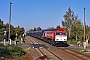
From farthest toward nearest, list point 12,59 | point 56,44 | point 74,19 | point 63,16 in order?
point 63,16, point 74,19, point 56,44, point 12,59

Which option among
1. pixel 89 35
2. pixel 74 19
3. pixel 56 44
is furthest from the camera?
pixel 74 19

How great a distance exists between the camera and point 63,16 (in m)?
72.5

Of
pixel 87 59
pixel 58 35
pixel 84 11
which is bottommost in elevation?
pixel 87 59

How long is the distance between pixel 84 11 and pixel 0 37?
24281 mm

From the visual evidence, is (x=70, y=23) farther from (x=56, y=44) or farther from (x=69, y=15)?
(x=56, y=44)

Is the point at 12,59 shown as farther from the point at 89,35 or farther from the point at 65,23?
the point at 65,23

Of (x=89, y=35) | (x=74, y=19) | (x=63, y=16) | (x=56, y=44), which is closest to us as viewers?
(x=56, y=44)

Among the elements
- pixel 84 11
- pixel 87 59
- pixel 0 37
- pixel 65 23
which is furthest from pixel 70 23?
pixel 87 59

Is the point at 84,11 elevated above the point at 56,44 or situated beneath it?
elevated above

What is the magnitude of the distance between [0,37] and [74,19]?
24024 mm

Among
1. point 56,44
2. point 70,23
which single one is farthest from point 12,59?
point 70,23

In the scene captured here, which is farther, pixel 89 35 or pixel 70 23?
pixel 70 23

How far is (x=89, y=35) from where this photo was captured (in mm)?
53750

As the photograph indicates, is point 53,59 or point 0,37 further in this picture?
point 0,37
